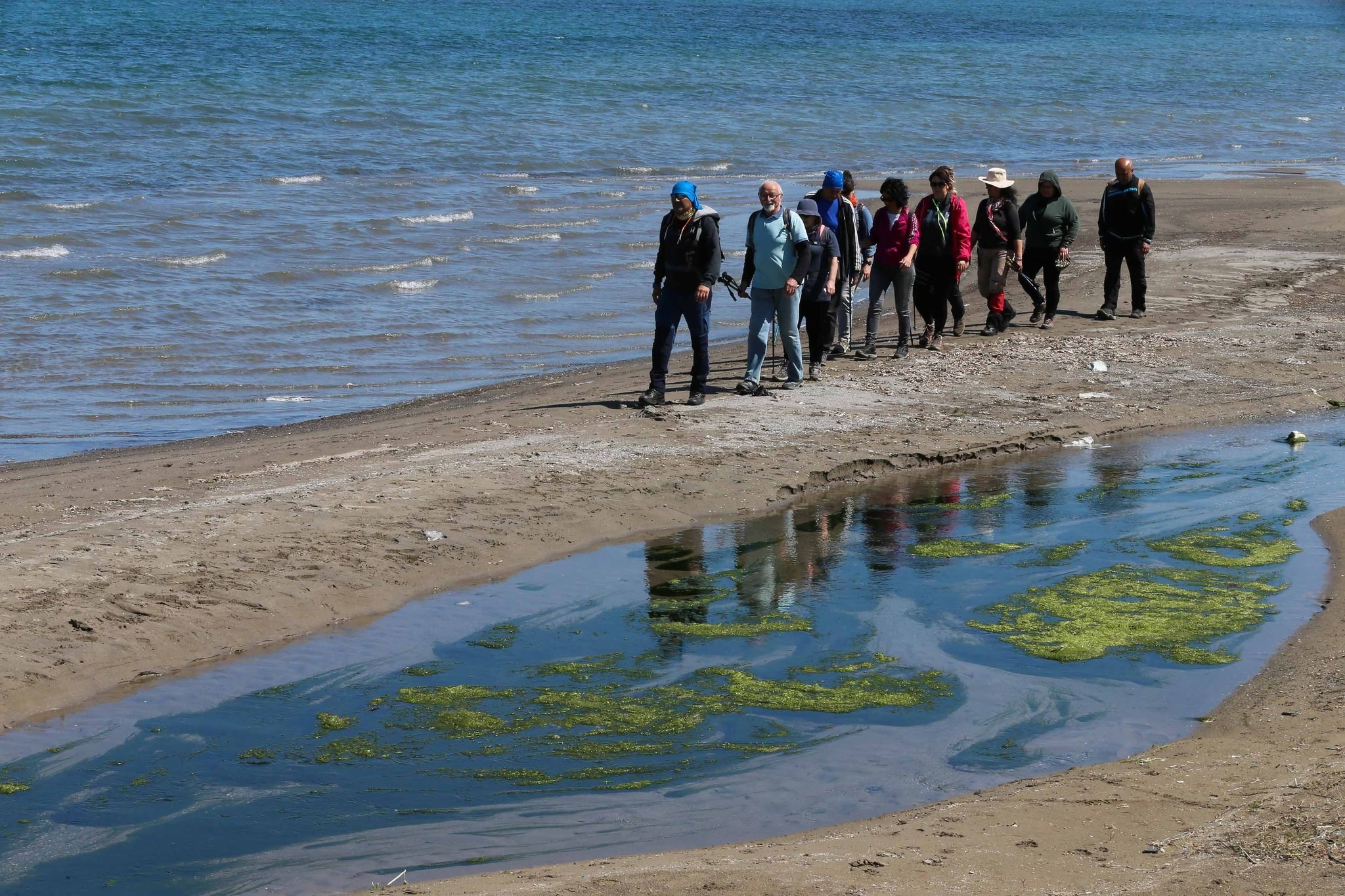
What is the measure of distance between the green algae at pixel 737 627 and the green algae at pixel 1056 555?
5.11ft

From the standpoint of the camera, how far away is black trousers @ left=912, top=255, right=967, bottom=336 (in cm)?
1268

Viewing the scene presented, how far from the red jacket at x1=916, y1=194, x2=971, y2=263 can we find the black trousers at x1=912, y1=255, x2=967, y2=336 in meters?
0.11

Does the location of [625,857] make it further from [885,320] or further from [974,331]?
[885,320]

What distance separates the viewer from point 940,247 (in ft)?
A: 41.1

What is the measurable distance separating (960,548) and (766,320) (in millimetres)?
3402

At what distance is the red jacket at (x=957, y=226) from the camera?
12344mm

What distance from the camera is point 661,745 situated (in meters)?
5.95

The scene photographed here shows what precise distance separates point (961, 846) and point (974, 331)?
9.79 metres

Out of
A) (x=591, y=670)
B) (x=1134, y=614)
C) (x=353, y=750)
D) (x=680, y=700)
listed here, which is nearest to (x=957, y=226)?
(x=1134, y=614)

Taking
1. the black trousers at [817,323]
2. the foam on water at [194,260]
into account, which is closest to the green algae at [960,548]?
the black trousers at [817,323]

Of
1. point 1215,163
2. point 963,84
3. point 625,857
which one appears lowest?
point 625,857

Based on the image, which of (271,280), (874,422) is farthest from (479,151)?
(874,422)

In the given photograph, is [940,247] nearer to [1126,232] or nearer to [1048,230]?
[1048,230]

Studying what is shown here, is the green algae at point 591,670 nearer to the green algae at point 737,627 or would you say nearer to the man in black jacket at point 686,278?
the green algae at point 737,627
